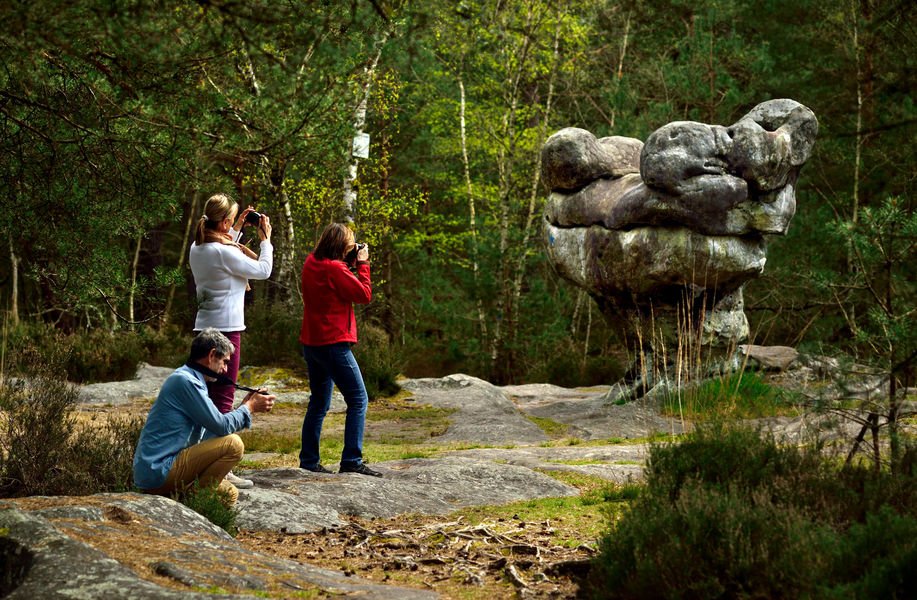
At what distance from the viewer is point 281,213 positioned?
1511 cm

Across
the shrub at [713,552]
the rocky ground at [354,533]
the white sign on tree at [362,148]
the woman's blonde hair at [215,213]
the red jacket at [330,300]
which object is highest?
the white sign on tree at [362,148]

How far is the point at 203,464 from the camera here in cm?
482

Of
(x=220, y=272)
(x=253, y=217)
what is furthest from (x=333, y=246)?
(x=220, y=272)

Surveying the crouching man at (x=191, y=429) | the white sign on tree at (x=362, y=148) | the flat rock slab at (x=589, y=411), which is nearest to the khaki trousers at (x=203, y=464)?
the crouching man at (x=191, y=429)

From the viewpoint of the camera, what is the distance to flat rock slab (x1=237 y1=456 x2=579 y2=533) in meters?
5.21

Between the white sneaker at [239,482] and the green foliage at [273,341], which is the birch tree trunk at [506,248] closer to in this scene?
the green foliage at [273,341]

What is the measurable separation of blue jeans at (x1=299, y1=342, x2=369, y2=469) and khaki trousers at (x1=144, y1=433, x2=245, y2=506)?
1406 mm

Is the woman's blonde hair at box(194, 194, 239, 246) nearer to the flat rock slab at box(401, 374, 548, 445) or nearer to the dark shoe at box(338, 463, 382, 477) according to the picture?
the dark shoe at box(338, 463, 382, 477)

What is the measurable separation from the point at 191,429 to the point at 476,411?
694 centimetres

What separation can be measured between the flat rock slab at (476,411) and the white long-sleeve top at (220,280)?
4465 millimetres

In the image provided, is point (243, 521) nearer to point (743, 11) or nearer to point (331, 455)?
point (331, 455)

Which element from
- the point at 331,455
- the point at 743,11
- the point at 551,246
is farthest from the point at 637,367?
the point at 743,11

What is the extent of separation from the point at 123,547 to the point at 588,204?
8.46 m

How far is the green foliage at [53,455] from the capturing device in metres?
5.14
